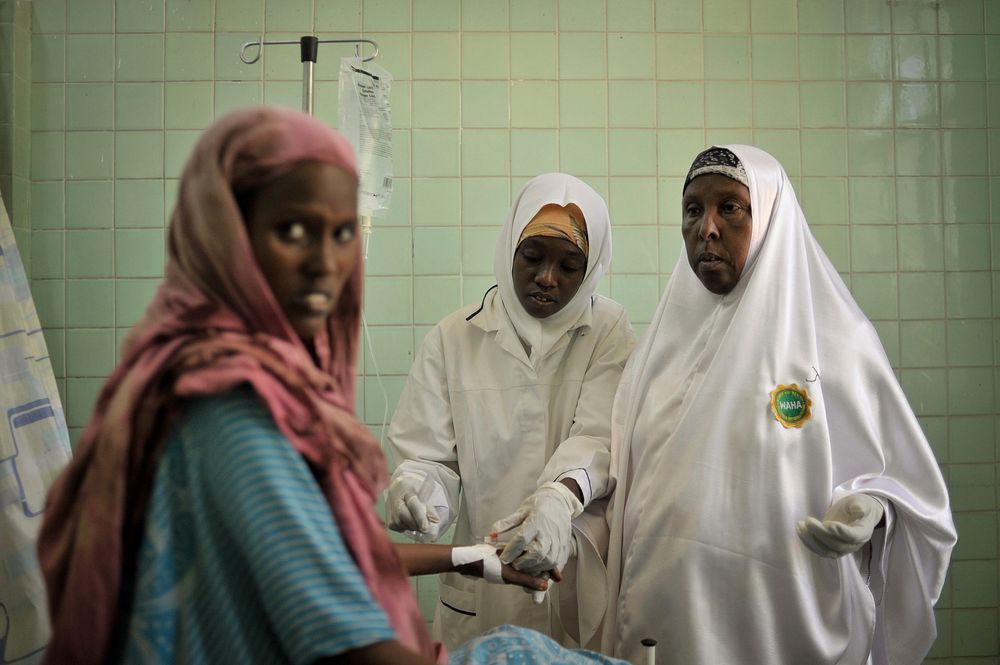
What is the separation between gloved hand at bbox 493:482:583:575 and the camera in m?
1.59

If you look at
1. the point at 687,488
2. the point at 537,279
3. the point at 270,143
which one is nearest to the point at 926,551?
the point at 687,488

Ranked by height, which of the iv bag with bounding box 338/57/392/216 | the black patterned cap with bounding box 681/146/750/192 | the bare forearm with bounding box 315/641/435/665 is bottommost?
the bare forearm with bounding box 315/641/435/665

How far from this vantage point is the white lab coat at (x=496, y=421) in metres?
2.02

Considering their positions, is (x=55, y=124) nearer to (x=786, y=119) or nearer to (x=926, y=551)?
(x=786, y=119)

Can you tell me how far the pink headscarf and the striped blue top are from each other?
2 cm

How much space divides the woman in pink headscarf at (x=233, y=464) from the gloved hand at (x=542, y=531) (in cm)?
79

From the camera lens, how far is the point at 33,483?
2.29m

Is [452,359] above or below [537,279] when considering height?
below

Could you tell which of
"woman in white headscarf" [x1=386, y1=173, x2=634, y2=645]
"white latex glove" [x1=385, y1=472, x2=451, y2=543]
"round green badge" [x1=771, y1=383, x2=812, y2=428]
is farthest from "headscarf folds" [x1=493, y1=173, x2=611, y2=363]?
"round green badge" [x1=771, y1=383, x2=812, y2=428]

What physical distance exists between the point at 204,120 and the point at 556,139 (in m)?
Answer: 1.16

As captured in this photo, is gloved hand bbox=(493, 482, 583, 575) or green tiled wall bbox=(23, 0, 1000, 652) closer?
gloved hand bbox=(493, 482, 583, 575)

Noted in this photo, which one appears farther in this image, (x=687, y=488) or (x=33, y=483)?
(x=33, y=483)

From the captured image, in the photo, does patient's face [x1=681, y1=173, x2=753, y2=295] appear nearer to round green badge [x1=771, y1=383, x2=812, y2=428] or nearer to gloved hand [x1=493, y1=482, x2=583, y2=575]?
round green badge [x1=771, y1=383, x2=812, y2=428]

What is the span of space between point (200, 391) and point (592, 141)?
89.8 inches
